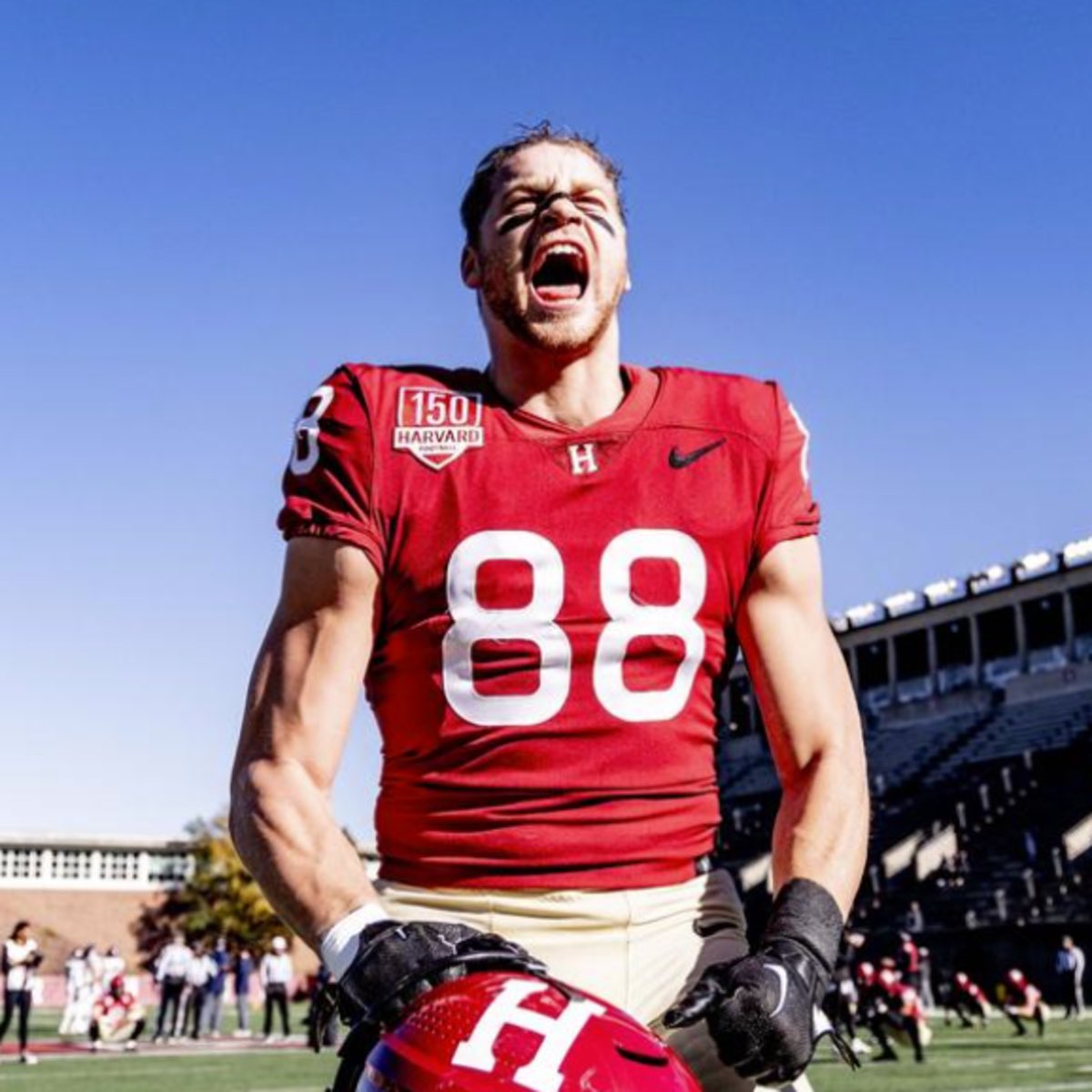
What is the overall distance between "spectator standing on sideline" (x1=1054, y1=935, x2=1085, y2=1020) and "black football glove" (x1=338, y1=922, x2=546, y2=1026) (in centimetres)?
2371

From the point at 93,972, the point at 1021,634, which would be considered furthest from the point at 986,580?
the point at 93,972

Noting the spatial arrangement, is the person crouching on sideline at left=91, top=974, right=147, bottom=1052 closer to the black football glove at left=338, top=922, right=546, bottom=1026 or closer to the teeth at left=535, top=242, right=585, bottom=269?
the teeth at left=535, top=242, right=585, bottom=269

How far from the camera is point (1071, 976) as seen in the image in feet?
82.2

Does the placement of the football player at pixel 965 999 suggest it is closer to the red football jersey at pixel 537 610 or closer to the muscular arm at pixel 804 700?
the muscular arm at pixel 804 700

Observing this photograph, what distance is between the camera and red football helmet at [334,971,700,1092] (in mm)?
1964

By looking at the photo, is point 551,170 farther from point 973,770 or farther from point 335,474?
point 973,770

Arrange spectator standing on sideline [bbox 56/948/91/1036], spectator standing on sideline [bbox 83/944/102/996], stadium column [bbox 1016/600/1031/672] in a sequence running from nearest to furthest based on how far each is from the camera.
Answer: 1. spectator standing on sideline [bbox 56/948/91/1036]
2. spectator standing on sideline [bbox 83/944/102/996]
3. stadium column [bbox 1016/600/1031/672]

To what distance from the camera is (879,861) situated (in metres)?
35.3

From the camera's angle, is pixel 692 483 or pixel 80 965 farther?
pixel 80 965

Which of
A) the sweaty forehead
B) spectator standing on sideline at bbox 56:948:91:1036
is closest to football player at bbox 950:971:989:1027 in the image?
spectator standing on sideline at bbox 56:948:91:1036

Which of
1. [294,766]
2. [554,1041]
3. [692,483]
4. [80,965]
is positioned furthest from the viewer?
[80,965]

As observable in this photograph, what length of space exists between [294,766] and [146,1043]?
71.8ft

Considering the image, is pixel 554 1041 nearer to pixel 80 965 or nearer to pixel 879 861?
pixel 80 965

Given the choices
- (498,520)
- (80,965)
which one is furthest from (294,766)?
(80,965)
